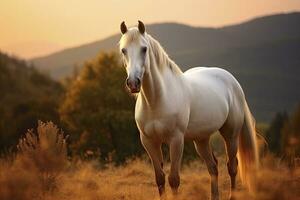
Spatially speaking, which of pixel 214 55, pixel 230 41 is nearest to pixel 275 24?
pixel 230 41

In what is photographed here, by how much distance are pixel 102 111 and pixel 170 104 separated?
23.1 meters

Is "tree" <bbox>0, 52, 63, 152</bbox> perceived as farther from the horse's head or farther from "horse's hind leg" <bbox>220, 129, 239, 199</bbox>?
the horse's head

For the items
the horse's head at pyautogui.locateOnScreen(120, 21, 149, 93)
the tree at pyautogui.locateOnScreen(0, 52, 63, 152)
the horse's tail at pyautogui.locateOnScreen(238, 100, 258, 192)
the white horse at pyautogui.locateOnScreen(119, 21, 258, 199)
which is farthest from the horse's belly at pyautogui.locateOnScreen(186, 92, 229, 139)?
the tree at pyautogui.locateOnScreen(0, 52, 63, 152)

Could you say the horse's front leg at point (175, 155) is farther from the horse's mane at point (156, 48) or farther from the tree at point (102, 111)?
the tree at point (102, 111)

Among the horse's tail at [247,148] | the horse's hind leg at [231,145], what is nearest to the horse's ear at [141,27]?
the horse's hind leg at [231,145]

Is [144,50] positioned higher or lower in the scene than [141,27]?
lower

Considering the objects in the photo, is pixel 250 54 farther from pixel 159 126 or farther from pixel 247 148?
pixel 159 126

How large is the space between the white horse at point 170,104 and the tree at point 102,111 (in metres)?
19.9

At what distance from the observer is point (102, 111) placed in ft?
95.9

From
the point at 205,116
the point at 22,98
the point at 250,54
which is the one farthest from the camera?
the point at 250,54

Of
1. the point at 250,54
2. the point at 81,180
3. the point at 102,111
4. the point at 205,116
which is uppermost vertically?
the point at 205,116

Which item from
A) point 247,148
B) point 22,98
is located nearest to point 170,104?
point 247,148

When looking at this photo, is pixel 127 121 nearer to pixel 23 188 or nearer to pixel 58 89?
pixel 23 188

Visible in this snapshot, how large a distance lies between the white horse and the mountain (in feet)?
247
